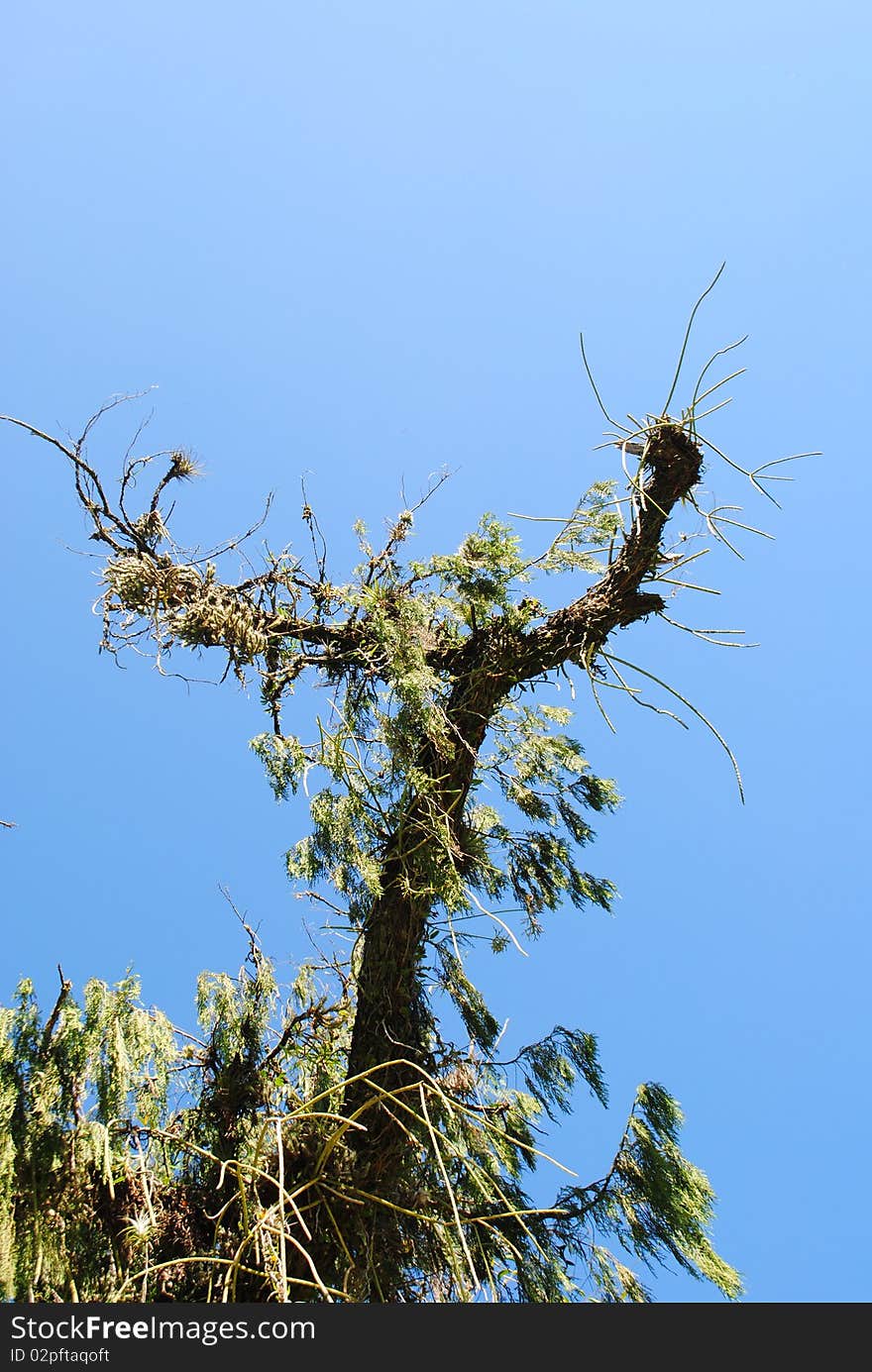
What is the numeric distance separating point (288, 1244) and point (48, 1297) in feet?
2.18

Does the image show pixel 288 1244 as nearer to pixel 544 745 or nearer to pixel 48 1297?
pixel 48 1297

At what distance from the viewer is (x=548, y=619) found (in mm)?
3424

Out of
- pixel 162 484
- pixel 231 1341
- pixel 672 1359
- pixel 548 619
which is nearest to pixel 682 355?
pixel 548 619

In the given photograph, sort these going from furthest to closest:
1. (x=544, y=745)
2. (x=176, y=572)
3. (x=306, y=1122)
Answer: (x=544, y=745)
(x=176, y=572)
(x=306, y=1122)

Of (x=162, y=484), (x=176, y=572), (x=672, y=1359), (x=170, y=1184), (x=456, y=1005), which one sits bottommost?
(x=672, y=1359)

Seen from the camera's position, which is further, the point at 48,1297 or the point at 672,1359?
the point at 48,1297

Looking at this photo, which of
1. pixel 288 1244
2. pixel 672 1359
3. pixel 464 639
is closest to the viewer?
pixel 672 1359

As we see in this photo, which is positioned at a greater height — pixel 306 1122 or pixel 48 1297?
pixel 306 1122

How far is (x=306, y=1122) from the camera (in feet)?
9.63

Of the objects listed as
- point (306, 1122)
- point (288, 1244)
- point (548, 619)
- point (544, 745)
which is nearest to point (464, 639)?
point (548, 619)

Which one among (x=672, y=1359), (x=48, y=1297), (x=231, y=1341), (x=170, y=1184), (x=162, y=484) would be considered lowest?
(x=672, y=1359)

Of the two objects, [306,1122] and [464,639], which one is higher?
[464,639]

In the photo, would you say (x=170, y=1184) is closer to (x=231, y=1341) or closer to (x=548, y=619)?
(x=231, y=1341)

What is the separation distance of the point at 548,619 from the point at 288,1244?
2.26 meters
